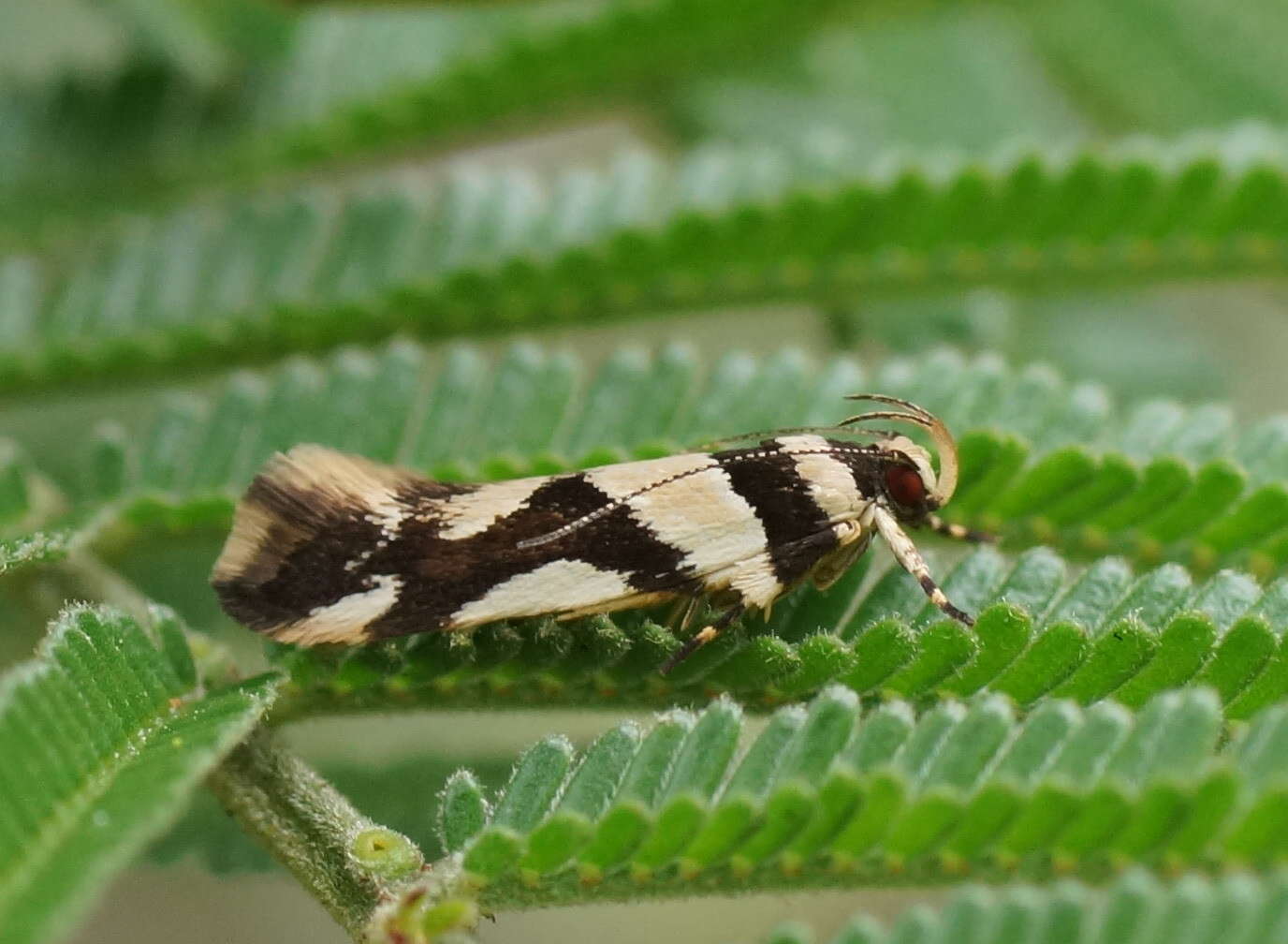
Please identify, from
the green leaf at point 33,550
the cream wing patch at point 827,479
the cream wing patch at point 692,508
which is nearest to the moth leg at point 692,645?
the cream wing patch at point 692,508

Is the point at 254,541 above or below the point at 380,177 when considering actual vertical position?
below

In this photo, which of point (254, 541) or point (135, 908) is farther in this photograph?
point (135, 908)

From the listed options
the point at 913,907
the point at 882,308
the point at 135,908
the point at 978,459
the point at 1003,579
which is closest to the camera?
the point at 913,907

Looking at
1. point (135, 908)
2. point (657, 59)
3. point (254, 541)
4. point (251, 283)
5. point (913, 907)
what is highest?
point (657, 59)

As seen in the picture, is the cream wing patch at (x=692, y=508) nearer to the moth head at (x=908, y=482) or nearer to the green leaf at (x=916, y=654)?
the green leaf at (x=916, y=654)

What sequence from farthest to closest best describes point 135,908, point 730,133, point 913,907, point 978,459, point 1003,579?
point 135,908 → point 730,133 → point 978,459 → point 1003,579 → point 913,907

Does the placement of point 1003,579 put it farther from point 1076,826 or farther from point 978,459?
point 1076,826

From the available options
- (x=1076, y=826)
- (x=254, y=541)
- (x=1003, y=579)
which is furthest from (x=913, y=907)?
(x=254, y=541)
